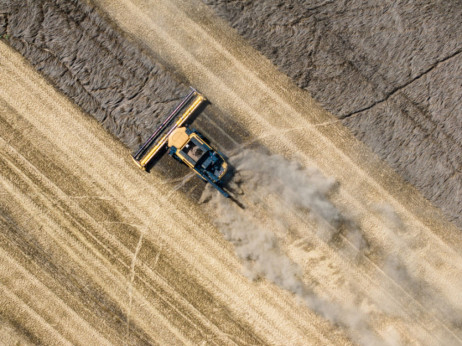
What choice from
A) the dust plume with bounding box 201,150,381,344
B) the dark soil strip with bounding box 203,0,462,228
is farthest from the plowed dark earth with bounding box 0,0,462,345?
the dark soil strip with bounding box 203,0,462,228

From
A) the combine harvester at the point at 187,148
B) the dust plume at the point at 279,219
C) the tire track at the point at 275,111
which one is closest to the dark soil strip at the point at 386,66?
the tire track at the point at 275,111

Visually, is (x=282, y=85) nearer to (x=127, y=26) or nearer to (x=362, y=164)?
(x=362, y=164)

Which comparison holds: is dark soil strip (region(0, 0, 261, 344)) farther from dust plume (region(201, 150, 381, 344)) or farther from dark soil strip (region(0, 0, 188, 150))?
dust plume (region(201, 150, 381, 344))

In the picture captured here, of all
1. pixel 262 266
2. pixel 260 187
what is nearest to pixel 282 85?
pixel 260 187

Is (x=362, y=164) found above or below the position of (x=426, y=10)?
below

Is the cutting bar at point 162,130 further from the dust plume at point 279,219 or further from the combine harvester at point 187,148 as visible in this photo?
the dust plume at point 279,219

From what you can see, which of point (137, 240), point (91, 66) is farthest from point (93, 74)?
point (137, 240)
